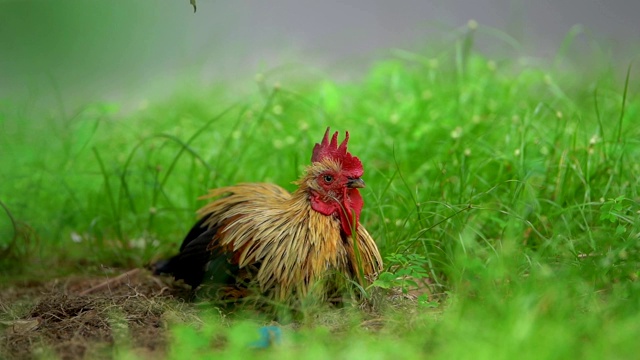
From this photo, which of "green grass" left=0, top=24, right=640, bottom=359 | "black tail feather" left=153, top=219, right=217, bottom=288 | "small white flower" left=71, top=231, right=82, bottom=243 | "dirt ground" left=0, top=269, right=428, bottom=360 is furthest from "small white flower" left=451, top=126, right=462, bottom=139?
"small white flower" left=71, top=231, right=82, bottom=243

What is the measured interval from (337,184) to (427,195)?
901mm

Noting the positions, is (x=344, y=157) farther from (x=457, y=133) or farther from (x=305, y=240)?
(x=457, y=133)

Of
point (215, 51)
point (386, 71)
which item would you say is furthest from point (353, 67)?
point (215, 51)

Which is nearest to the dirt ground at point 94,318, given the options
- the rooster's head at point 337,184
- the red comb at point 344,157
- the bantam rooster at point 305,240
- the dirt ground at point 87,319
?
the dirt ground at point 87,319

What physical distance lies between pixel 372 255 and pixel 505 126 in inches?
70.3

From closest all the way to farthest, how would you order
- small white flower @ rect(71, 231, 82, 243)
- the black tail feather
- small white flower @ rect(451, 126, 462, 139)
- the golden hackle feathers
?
the golden hackle feathers
the black tail feather
small white flower @ rect(451, 126, 462, 139)
small white flower @ rect(71, 231, 82, 243)

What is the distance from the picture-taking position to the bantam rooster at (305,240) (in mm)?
3467

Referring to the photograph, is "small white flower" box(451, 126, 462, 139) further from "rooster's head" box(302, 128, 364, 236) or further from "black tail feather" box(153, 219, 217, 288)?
"black tail feather" box(153, 219, 217, 288)

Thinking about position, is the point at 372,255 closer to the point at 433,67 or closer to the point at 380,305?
the point at 380,305

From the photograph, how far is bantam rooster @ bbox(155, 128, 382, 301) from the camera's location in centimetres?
347

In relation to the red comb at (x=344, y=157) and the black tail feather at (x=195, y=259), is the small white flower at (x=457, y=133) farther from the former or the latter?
the black tail feather at (x=195, y=259)

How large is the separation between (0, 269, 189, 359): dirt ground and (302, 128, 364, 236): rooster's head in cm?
81

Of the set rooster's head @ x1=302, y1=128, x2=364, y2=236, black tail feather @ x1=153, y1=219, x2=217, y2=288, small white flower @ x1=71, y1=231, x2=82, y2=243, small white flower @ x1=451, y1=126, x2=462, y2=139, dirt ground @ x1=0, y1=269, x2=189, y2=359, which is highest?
small white flower @ x1=451, y1=126, x2=462, y2=139

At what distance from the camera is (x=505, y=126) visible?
16.4ft
